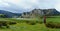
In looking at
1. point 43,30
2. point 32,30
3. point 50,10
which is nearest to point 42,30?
point 43,30

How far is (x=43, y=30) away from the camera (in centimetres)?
1930

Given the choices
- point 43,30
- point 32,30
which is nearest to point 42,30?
point 43,30

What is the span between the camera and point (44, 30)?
19.3 meters

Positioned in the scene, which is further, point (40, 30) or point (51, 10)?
point (51, 10)

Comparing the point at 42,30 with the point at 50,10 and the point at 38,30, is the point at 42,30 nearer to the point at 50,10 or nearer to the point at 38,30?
the point at 38,30

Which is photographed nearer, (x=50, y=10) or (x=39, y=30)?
(x=39, y=30)

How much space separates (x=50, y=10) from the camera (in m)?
81.8

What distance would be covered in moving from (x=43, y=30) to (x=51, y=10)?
65.9 metres

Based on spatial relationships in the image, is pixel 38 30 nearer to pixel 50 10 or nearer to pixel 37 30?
pixel 37 30

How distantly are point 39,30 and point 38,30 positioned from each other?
13 cm

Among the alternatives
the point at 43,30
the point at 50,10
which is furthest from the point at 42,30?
the point at 50,10

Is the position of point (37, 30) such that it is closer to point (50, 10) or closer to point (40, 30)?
point (40, 30)

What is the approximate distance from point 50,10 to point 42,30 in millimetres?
63432

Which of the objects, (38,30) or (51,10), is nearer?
(38,30)
